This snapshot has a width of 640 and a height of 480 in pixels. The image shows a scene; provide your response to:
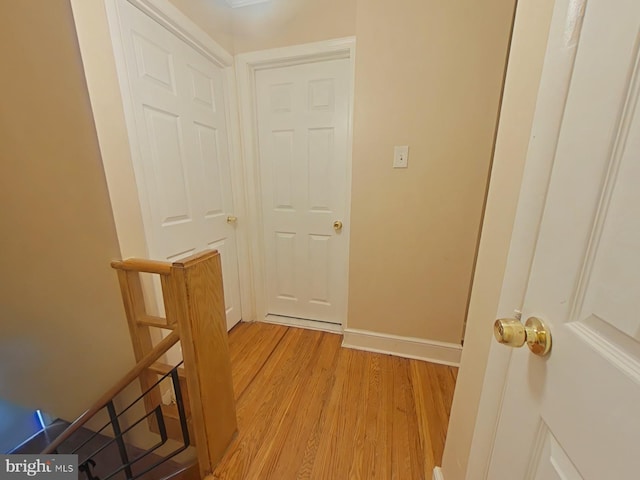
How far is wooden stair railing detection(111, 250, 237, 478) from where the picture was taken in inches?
34.5

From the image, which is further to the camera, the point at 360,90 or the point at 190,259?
the point at 360,90

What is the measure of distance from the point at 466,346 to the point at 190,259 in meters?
0.98

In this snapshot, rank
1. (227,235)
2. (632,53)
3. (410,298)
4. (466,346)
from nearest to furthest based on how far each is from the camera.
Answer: (632,53) → (466,346) → (410,298) → (227,235)

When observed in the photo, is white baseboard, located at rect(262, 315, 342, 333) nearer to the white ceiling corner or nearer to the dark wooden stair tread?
the dark wooden stair tread

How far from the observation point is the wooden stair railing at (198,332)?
2.87ft

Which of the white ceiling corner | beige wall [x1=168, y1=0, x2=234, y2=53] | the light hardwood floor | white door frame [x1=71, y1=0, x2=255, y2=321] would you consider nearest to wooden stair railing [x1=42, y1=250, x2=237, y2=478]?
the light hardwood floor

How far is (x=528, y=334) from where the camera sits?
41cm

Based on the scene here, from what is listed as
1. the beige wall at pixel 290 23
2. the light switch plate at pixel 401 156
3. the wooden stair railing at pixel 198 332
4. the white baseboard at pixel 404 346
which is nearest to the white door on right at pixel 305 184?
the beige wall at pixel 290 23

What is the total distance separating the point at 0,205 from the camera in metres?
0.93

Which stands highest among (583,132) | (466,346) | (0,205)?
(583,132)

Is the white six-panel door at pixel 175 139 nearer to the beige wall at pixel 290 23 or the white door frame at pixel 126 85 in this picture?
the white door frame at pixel 126 85

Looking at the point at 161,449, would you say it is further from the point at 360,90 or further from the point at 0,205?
the point at 360,90

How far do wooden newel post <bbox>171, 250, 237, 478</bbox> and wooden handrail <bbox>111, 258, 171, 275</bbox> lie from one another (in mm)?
82

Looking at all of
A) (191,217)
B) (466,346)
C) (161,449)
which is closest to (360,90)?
(191,217)
